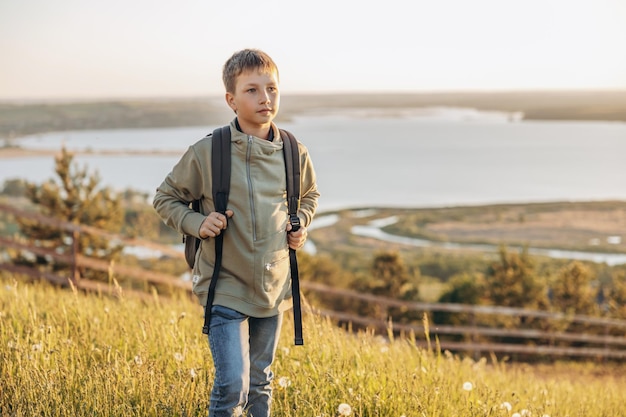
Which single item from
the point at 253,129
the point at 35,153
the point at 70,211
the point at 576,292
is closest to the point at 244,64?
the point at 253,129

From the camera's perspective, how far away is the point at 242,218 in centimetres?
232

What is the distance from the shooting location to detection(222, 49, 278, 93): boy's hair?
2.33 m

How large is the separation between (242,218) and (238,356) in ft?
1.55

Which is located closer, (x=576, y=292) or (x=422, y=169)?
(x=576, y=292)

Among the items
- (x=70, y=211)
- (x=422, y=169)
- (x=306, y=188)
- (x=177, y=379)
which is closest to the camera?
(x=306, y=188)

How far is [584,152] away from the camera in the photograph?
173375 millimetres

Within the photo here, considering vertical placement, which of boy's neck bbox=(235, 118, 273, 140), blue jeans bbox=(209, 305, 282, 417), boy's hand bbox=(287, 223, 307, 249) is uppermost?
boy's neck bbox=(235, 118, 273, 140)

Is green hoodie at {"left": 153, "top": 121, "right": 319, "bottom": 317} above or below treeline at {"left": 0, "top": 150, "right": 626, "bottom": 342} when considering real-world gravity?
above

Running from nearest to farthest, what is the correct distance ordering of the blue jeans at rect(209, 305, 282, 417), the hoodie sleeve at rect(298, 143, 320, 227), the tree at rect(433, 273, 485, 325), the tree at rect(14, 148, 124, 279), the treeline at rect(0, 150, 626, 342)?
the blue jeans at rect(209, 305, 282, 417) < the hoodie sleeve at rect(298, 143, 320, 227) < the tree at rect(14, 148, 124, 279) < the treeline at rect(0, 150, 626, 342) < the tree at rect(433, 273, 485, 325)

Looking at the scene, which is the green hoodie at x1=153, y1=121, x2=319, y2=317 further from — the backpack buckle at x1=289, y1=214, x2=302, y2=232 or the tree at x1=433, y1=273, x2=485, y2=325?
the tree at x1=433, y1=273, x2=485, y2=325

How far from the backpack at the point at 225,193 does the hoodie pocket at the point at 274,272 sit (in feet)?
0.14

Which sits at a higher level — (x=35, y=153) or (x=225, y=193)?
(x=225, y=193)

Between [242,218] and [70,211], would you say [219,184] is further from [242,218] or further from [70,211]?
[70,211]

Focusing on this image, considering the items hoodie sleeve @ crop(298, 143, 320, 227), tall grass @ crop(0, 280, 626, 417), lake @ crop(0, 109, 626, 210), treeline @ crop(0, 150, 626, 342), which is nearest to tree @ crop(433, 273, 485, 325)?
treeline @ crop(0, 150, 626, 342)
